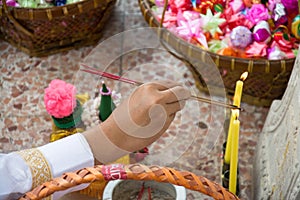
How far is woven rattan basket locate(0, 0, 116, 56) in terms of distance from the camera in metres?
1.80

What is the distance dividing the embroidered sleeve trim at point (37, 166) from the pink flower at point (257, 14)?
2.85 feet

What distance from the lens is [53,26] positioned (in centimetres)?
187

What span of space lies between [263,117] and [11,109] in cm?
80

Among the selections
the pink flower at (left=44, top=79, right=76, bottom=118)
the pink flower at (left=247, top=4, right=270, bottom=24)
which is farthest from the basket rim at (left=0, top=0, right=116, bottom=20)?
the pink flower at (left=247, top=4, right=270, bottom=24)

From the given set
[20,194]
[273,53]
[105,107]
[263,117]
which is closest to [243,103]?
[263,117]

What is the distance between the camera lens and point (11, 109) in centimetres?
182

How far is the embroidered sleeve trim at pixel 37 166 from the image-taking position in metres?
1.15

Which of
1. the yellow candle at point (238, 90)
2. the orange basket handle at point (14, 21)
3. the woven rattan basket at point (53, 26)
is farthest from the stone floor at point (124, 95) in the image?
→ the yellow candle at point (238, 90)

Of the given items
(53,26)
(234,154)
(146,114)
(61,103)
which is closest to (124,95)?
(61,103)

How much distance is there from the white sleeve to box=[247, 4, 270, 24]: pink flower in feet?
2.52

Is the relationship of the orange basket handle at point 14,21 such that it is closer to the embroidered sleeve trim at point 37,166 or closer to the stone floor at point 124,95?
the stone floor at point 124,95

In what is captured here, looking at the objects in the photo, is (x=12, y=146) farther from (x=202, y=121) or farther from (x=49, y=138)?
(x=202, y=121)

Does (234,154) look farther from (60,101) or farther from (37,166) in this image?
(60,101)

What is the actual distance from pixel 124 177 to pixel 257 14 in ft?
2.88
